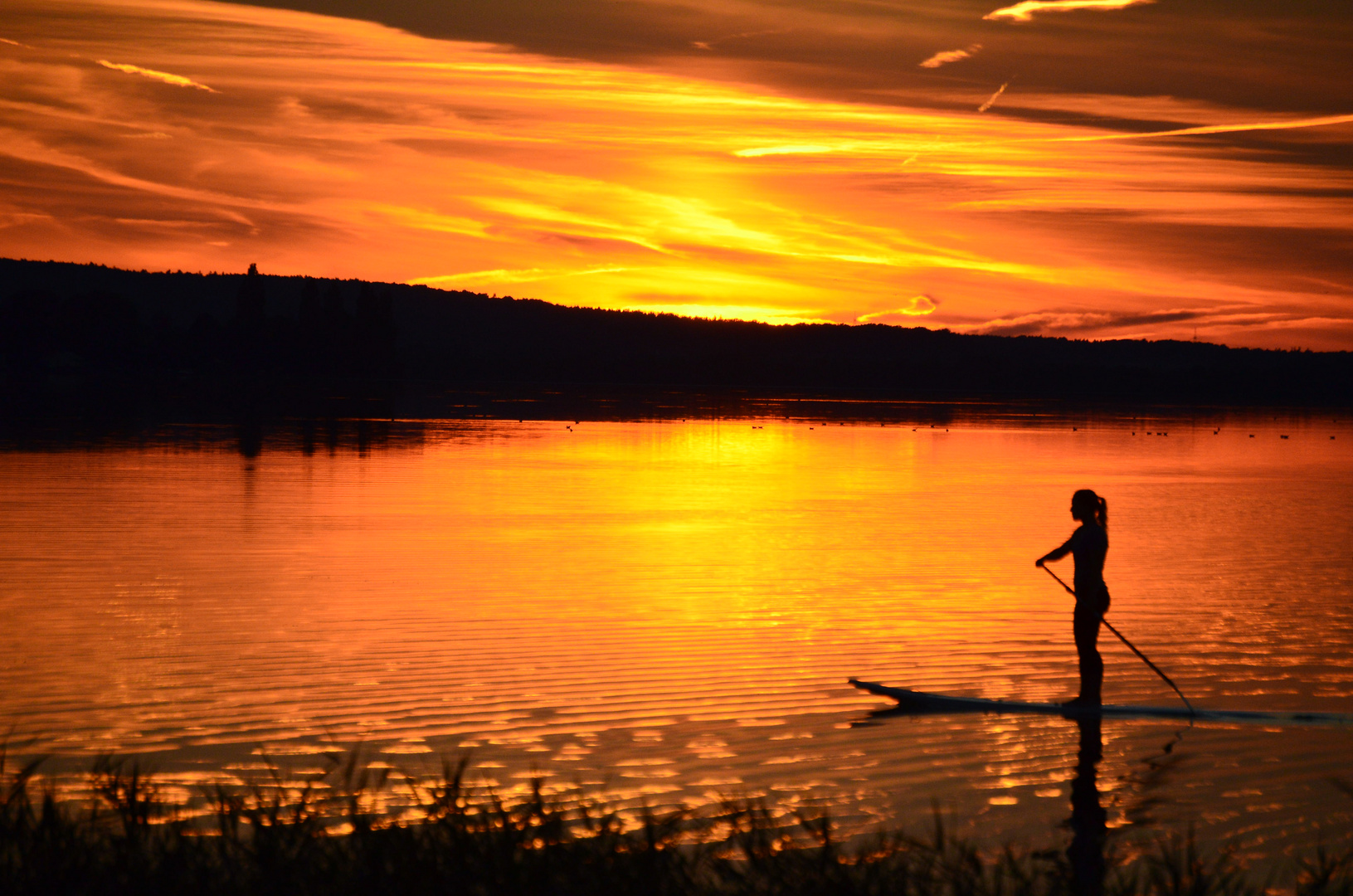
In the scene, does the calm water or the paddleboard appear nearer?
the calm water

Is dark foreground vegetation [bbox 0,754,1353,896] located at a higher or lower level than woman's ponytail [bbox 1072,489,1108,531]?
lower

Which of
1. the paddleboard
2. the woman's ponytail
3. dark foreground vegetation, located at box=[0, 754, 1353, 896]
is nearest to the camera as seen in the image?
dark foreground vegetation, located at box=[0, 754, 1353, 896]

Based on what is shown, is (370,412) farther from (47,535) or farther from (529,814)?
(529,814)

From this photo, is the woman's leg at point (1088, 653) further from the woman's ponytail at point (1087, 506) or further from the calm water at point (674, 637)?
the woman's ponytail at point (1087, 506)

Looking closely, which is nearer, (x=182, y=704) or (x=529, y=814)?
(x=529, y=814)

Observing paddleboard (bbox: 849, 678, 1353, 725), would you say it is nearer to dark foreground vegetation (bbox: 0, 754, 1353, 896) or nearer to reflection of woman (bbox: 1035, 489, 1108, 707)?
reflection of woman (bbox: 1035, 489, 1108, 707)

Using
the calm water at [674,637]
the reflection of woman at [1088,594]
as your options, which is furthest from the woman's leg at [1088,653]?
the calm water at [674,637]

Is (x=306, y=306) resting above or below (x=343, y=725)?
above

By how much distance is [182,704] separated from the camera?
11734 mm

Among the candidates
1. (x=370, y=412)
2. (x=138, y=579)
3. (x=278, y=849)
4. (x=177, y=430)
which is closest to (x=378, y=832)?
(x=278, y=849)

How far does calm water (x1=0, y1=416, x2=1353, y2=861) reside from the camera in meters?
10.3

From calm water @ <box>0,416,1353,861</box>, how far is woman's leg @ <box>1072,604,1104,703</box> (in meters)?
0.44

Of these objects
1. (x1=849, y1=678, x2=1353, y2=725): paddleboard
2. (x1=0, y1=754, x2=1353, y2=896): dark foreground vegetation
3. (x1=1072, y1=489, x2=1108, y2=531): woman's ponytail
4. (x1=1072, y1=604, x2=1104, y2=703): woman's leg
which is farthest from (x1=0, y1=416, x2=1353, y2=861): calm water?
(x1=1072, y1=489, x2=1108, y2=531): woman's ponytail

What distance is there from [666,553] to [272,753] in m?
12.0
